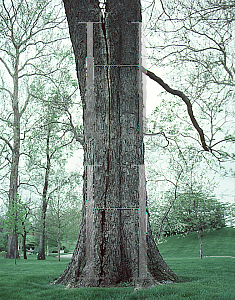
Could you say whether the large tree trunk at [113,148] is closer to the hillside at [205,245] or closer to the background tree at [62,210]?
the background tree at [62,210]

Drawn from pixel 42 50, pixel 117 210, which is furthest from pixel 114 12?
pixel 42 50

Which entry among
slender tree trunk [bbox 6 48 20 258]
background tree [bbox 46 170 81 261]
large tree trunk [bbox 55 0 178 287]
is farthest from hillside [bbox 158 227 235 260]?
large tree trunk [bbox 55 0 178 287]

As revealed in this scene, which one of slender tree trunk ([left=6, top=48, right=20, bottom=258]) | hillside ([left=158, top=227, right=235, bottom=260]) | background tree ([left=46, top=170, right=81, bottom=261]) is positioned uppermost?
slender tree trunk ([left=6, top=48, right=20, bottom=258])

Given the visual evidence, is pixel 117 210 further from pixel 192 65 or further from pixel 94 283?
pixel 192 65

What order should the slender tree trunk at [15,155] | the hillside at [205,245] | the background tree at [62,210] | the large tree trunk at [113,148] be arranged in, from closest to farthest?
the large tree trunk at [113,148]
the slender tree trunk at [15,155]
the background tree at [62,210]
the hillside at [205,245]

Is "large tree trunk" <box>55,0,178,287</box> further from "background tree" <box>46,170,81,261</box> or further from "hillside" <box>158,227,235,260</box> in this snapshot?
"hillside" <box>158,227,235,260</box>

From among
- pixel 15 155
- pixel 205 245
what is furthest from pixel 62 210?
pixel 205 245

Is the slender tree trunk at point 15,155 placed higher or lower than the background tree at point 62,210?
higher

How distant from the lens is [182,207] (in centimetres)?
1459

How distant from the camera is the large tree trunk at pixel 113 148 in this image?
13.0ft

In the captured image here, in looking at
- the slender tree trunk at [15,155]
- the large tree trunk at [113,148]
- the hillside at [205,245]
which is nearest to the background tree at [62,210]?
the slender tree trunk at [15,155]

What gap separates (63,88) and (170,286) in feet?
22.9

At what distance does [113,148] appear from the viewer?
4258 mm

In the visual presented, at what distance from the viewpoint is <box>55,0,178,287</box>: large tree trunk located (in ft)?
13.0
